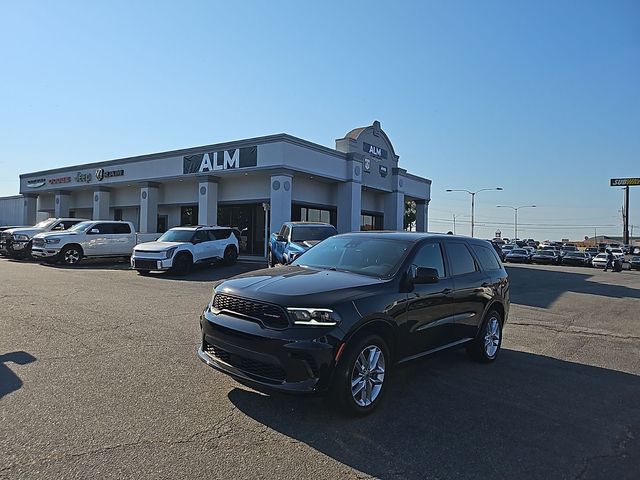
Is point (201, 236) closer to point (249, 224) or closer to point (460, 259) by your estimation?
point (249, 224)

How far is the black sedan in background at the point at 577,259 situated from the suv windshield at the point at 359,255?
137 feet

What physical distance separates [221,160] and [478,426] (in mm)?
24549

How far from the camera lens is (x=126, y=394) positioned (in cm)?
→ 456

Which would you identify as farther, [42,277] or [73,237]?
[73,237]

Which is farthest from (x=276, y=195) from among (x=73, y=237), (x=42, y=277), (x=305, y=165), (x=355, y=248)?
(x=355, y=248)

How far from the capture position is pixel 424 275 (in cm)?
492

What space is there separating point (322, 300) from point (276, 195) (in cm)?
2099

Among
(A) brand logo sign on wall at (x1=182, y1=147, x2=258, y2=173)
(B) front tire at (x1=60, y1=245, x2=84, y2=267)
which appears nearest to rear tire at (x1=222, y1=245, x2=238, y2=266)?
(B) front tire at (x1=60, y1=245, x2=84, y2=267)

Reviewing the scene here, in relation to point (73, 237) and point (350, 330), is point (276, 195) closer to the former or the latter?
point (73, 237)

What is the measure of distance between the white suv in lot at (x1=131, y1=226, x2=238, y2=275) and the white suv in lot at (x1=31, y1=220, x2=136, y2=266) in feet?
14.0

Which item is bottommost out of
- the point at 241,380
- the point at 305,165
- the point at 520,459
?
the point at 520,459

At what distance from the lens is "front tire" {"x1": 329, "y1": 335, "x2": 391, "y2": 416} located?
13.3 feet

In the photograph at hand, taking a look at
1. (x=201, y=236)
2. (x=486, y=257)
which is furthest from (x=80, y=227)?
(x=486, y=257)

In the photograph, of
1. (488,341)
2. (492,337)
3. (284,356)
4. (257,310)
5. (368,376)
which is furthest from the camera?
(492,337)
